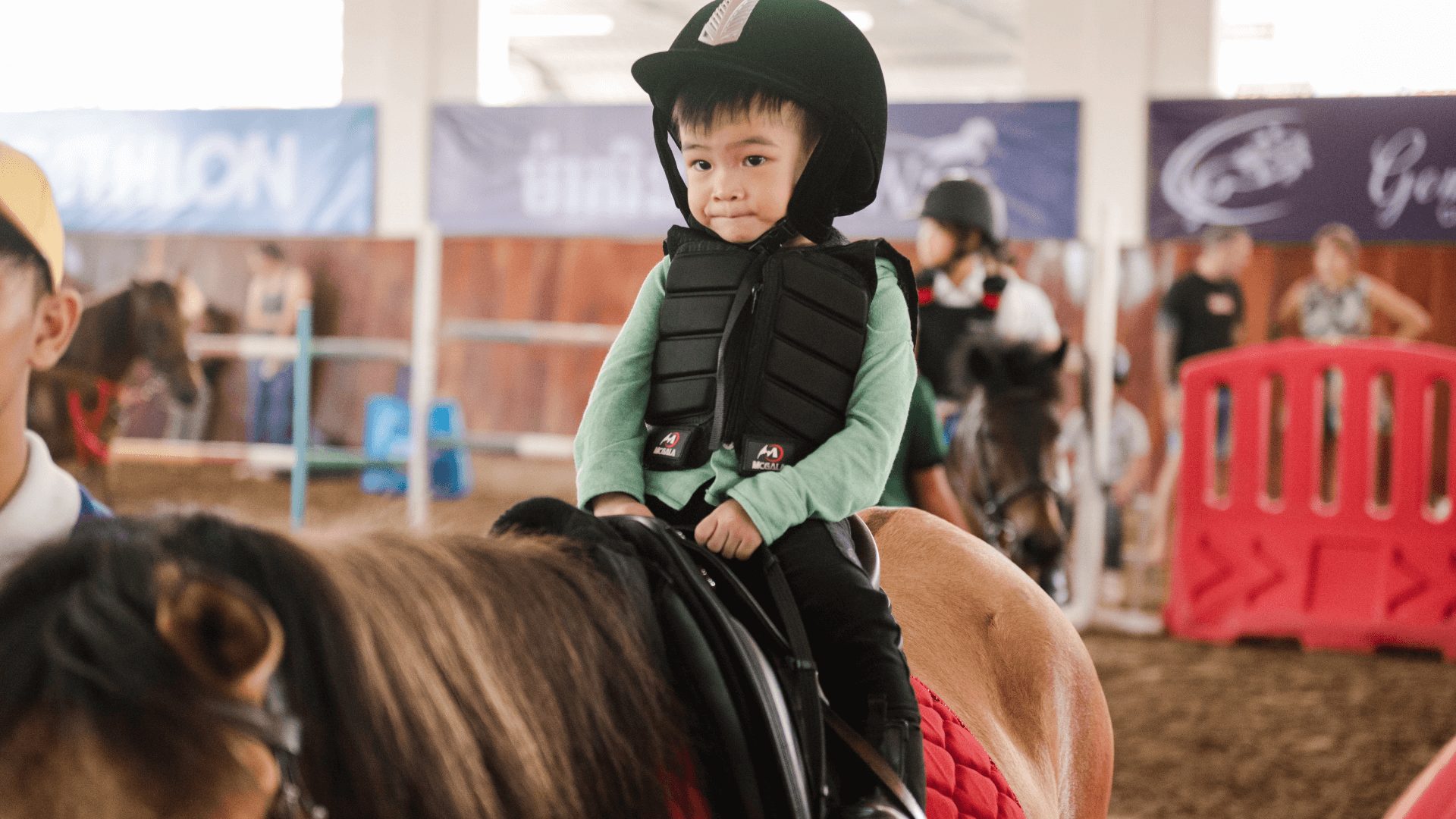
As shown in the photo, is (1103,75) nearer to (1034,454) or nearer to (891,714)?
(1034,454)

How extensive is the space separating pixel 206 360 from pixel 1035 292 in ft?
25.4

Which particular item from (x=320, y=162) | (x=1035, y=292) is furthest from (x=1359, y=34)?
(x=320, y=162)

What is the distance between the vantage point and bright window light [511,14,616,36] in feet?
52.1

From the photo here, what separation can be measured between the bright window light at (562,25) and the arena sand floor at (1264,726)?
12596 mm

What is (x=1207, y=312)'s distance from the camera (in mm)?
6996

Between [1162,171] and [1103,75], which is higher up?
[1103,75]

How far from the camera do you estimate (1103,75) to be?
30.6ft

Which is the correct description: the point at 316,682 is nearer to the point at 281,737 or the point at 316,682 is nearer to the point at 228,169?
the point at 281,737

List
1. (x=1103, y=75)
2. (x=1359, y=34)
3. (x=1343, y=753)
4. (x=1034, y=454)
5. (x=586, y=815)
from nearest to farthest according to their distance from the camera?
(x=586, y=815)
(x=1034, y=454)
(x=1343, y=753)
(x=1103, y=75)
(x=1359, y=34)

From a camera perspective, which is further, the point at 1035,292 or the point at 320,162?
the point at 320,162

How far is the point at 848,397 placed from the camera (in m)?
1.10

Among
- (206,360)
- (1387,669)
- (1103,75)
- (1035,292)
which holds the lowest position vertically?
(1387,669)

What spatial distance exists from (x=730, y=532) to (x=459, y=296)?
8957 mm

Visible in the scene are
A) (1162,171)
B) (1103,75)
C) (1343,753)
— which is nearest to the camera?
(1343,753)
